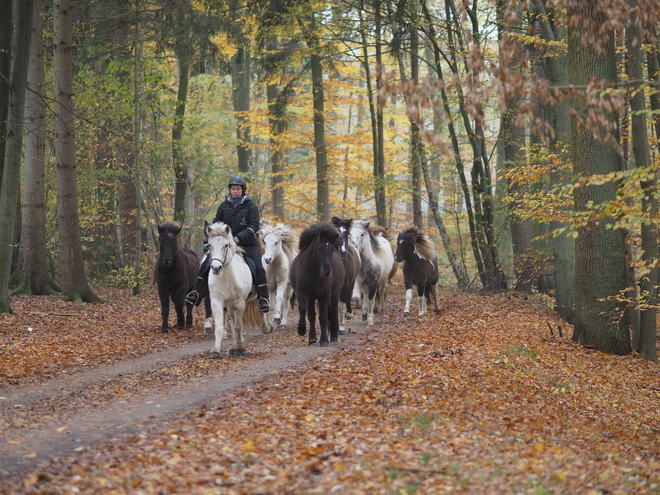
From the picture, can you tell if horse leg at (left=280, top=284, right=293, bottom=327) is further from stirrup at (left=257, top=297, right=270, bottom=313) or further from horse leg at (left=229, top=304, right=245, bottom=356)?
horse leg at (left=229, top=304, right=245, bottom=356)

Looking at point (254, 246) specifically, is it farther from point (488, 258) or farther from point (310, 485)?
point (488, 258)

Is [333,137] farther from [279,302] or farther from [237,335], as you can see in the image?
[237,335]

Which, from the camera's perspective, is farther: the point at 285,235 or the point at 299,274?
the point at 285,235

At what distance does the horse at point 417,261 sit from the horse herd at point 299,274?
0.08 feet

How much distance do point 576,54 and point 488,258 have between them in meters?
11.8

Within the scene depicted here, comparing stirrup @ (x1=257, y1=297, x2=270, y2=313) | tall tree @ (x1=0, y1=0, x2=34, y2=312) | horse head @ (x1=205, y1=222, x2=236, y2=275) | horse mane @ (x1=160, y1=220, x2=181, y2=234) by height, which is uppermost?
tall tree @ (x1=0, y1=0, x2=34, y2=312)

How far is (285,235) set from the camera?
48.3 feet

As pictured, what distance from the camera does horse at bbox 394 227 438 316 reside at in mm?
17500

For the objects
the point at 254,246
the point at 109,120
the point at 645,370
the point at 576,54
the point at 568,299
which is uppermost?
the point at 109,120

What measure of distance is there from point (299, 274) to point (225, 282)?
1485 mm

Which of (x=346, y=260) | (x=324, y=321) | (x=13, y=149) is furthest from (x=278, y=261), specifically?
(x=13, y=149)

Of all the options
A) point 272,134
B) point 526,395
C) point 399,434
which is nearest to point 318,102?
point 272,134

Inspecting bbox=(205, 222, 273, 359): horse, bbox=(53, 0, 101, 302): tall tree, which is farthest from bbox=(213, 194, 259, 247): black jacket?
bbox=(53, 0, 101, 302): tall tree

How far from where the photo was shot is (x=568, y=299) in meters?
16.3
